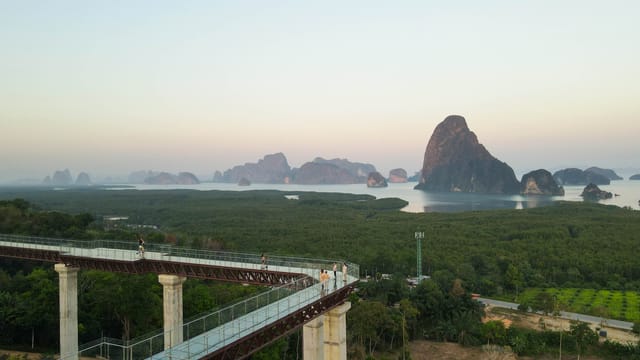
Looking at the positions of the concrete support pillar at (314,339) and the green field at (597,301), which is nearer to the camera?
the concrete support pillar at (314,339)

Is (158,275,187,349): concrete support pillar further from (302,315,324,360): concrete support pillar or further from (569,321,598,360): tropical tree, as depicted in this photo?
(569,321,598,360): tropical tree

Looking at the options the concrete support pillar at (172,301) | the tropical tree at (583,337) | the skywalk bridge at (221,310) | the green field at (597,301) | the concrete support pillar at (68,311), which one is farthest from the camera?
the green field at (597,301)

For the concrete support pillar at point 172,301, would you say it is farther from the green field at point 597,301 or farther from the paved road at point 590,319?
the green field at point 597,301

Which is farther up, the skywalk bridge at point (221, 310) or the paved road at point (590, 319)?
the skywalk bridge at point (221, 310)

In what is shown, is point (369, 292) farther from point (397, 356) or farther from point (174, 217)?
point (174, 217)

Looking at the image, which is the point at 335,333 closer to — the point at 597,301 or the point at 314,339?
the point at 314,339

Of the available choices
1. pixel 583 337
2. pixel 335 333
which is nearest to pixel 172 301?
pixel 335 333

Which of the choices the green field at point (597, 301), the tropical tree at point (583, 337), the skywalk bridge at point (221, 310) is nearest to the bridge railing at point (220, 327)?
A: the skywalk bridge at point (221, 310)

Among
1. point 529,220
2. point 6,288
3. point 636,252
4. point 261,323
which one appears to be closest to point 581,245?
point 636,252
